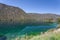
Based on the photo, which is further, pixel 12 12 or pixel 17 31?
pixel 12 12

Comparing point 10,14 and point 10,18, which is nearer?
point 10,18

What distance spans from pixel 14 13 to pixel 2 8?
10.2 metres

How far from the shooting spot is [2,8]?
153 m

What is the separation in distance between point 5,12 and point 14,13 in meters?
9.57

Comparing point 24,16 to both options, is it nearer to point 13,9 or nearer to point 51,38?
point 13,9

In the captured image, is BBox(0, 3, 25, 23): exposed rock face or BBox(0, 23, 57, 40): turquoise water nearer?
BBox(0, 23, 57, 40): turquoise water

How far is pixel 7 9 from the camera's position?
151 m

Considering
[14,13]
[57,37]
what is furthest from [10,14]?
[57,37]

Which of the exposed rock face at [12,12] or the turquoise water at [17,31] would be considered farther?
the exposed rock face at [12,12]

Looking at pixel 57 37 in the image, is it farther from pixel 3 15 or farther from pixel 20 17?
pixel 20 17

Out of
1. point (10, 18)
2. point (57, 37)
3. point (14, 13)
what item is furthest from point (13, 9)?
point (57, 37)

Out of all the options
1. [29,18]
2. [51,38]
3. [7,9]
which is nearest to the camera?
[51,38]

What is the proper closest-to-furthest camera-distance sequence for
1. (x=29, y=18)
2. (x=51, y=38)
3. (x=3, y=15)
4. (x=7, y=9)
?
(x=51, y=38) < (x=3, y=15) < (x=7, y=9) < (x=29, y=18)

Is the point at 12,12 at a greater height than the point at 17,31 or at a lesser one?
lesser
